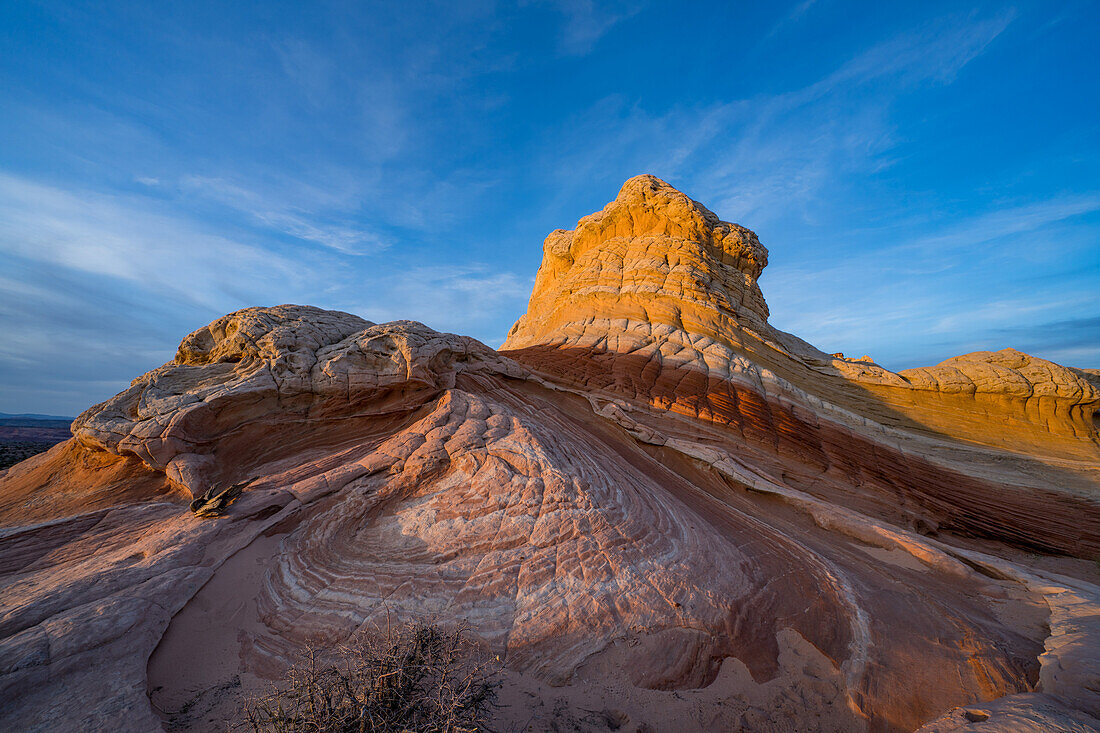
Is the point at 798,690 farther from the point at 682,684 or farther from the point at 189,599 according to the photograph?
the point at 189,599

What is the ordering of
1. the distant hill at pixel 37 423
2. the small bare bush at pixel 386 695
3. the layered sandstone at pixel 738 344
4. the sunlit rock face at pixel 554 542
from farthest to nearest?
the distant hill at pixel 37 423 → the layered sandstone at pixel 738 344 → the sunlit rock face at pixel 554 542 → the small bare bush at pixel 386 695

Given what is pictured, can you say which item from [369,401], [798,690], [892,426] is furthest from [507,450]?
[892,426]

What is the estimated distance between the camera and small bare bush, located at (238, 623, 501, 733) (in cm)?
A: 295

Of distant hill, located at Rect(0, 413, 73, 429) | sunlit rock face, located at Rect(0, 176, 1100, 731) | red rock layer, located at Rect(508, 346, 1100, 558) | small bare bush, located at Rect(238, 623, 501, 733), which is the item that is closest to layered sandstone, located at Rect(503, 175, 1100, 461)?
sunlit rock face, located at Rect(0, 176, 1100, 731)

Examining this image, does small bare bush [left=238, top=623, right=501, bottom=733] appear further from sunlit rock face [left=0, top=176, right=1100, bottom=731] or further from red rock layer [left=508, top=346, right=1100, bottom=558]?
red rock layer [left=508, top=346, right=1100, bottom=558]

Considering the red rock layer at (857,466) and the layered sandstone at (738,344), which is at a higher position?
the layered sandstone at (738,344)

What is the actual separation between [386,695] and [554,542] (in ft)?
9.30

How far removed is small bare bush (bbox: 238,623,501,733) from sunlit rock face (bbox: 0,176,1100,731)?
0.57 m

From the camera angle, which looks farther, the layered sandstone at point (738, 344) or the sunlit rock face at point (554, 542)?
the layered sandstone at point (738, 344)

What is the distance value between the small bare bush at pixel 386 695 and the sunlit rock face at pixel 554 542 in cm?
57

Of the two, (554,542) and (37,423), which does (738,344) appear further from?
(37,423)

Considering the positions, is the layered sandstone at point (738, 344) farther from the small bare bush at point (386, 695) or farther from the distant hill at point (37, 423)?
the distant hill at point (37, 423)

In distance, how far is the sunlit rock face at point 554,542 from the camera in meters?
4.01

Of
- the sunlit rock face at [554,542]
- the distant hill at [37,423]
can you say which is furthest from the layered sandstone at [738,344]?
the distant hill at [37,423]
